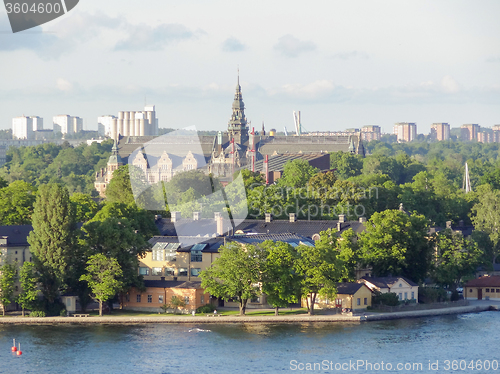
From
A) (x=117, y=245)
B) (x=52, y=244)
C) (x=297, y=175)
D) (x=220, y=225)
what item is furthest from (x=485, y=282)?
(x=297, y=175)

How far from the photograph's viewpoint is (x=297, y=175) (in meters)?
132

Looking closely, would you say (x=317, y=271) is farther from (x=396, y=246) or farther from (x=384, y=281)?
(x=396, y=246)

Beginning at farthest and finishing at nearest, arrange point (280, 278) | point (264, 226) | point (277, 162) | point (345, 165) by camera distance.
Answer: point (345, 165) < point (277, 162) < point (264, 226) < point (280, 278)

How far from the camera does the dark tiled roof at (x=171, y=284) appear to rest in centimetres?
7058

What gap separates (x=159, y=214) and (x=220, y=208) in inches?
250

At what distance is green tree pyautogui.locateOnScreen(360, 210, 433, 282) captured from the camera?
7412 cm

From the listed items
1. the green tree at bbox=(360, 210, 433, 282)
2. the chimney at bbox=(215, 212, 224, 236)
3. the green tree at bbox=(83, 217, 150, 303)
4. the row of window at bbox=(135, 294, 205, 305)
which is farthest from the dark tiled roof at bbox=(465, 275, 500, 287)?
the green tree at bbox=(83, 217, 150, 303)

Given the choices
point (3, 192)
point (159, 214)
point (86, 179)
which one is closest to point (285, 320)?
point (159, 214)

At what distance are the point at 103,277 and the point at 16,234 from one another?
8.54 m

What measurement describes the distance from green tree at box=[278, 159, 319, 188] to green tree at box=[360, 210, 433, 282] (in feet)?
152

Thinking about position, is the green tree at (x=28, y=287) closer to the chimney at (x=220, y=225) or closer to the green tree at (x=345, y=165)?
the chimney at (x=220, y=225)

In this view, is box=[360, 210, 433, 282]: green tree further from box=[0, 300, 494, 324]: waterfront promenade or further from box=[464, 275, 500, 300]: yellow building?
box=[0, 300, 494, 324]: waterfront promenade

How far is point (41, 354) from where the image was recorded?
58.4 metres

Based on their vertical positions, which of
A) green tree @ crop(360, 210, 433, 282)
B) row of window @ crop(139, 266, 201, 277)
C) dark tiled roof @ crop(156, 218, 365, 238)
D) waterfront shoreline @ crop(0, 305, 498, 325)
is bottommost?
waterfront shoreline @ crop(0, 305, 498, 325)
